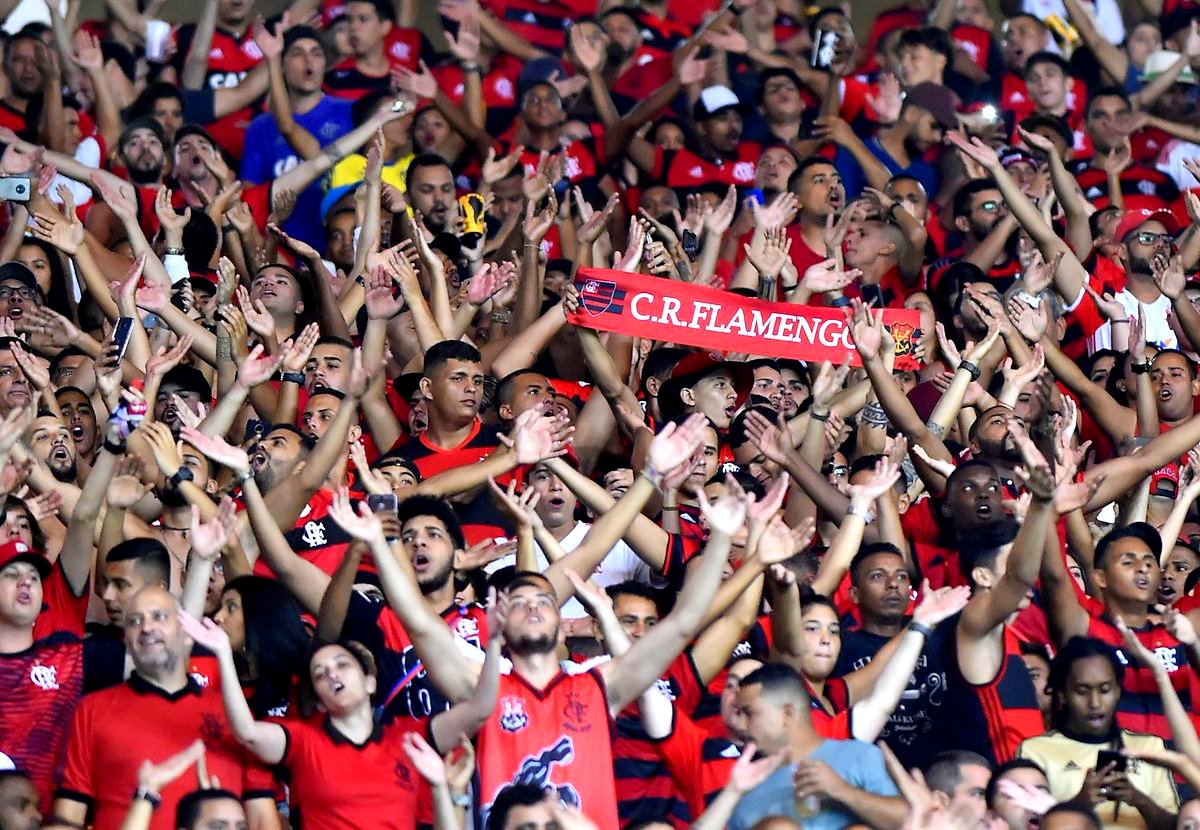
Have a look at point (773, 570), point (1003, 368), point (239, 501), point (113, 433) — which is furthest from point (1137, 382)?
point (113, 433)

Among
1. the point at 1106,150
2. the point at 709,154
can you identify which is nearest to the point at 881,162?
the point at 709,154

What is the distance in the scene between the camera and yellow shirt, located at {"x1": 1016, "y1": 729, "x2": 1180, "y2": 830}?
7.87m

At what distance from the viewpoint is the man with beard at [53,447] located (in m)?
8.83

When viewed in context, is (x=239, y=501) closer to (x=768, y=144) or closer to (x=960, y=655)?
(x=960, y=655)

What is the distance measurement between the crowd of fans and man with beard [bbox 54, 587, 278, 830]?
0.01 meters

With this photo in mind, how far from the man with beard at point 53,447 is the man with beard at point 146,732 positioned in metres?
1.37

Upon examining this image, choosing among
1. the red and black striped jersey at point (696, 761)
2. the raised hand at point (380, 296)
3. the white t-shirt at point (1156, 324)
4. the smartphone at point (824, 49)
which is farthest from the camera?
the smartphone at point (824, 49)

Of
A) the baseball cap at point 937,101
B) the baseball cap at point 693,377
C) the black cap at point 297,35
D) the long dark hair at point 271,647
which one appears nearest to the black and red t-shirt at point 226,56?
the black cap at point 297,35

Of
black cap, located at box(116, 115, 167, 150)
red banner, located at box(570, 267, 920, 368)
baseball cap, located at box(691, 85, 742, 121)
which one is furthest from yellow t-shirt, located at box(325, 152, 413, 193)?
red banner, located at box(570, 267, 920, 368)

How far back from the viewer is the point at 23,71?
1237cm

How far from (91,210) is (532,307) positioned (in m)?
2.31

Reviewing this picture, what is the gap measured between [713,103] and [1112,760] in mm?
5843

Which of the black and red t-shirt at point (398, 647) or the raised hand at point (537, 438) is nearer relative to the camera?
the black and red t-shirt at point (398, 647)

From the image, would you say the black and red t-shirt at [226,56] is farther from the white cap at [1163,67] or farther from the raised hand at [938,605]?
the raised hand at [938,605]
